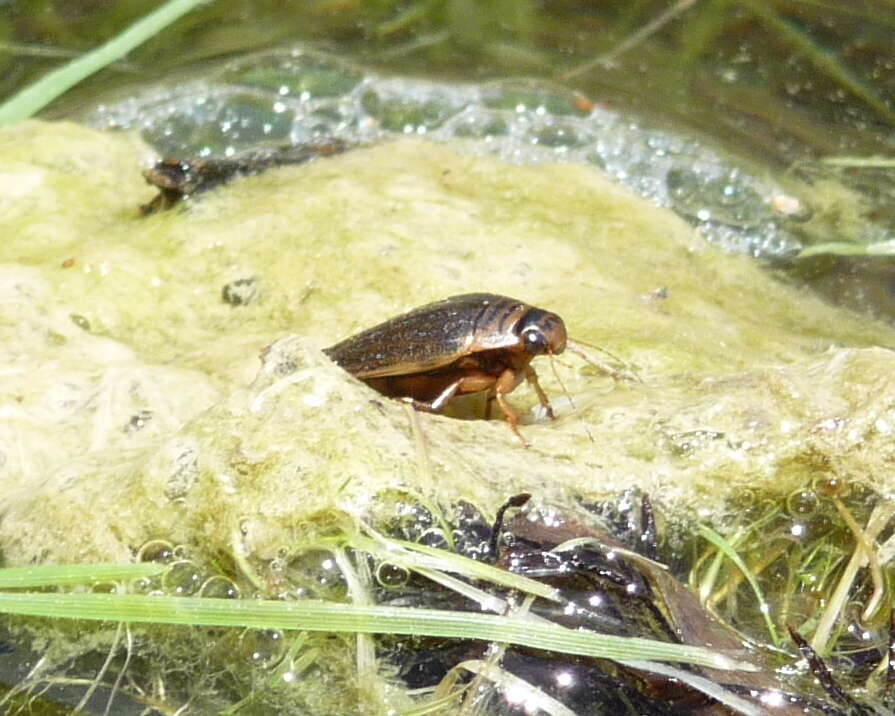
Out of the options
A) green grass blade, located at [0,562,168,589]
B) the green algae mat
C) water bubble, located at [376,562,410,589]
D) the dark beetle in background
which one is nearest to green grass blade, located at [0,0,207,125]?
the green algae mat

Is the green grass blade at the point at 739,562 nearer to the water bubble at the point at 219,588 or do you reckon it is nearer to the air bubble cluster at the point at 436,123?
the water bubble at the point at 219,588

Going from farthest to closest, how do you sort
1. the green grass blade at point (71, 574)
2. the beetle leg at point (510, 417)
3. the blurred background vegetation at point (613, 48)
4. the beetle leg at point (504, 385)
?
the blurred background vegetation at point (613, 48) < the beetle leg at point (504, 385) < the beetle leg at point (510, 417) < the green grass blade at point (71, 574)

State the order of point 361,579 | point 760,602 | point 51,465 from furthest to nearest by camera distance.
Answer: point 51,465 < point 760,602 < point 361,579

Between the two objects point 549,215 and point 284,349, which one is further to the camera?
point 549,215

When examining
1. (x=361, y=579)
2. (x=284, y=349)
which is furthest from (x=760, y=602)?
(x=284, y=349)

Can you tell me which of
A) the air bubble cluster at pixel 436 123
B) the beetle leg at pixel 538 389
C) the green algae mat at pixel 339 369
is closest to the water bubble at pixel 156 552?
the green algae mat at pixel 339 369

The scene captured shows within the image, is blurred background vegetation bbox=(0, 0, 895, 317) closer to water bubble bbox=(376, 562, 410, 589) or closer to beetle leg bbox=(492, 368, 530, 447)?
beetle leg bbox=(492, 368, 530, 447)

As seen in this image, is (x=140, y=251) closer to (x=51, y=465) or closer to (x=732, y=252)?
(x=51, y=465)
